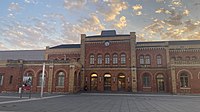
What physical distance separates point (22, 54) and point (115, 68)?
1445 inches

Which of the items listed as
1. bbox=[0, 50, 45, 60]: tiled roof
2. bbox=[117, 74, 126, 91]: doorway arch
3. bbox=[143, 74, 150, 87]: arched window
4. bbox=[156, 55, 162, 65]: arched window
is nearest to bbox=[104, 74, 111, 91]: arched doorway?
bbox=[117, 74, 126, 91]: doorway arch

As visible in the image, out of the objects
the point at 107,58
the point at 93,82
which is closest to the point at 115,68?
the point at 107,58

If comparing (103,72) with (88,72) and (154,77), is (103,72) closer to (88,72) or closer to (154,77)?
(88,72)

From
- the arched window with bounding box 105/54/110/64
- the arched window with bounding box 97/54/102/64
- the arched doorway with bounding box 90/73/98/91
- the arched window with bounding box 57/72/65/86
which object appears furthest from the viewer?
the arched window with bounding box 97/54/102/64

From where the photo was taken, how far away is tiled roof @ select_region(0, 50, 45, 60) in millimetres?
53903

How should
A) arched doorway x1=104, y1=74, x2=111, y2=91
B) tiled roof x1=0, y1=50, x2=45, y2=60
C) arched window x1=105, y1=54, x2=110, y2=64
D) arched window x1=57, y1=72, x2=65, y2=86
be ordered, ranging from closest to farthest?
arched window x1=57, y1=72, x2=65, y2=86 < arched doorway x1=104, y1=74, x2=111, y2=91 < arched window x1=105, y1=54, x2=110, y2=64 < tiled roof x1=0, y1=50, x2=45, y2=60

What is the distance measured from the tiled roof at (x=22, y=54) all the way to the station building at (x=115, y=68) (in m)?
19.1

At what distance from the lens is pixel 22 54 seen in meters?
55.5

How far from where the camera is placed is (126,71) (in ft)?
109

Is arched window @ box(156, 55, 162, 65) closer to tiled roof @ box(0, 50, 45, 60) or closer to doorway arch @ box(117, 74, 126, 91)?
doorway arch @ box(117, 74, 126, 91)

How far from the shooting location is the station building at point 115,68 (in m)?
28.4

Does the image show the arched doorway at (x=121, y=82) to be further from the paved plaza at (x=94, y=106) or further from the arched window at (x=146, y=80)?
the paved plaza at (x=94, y=106)

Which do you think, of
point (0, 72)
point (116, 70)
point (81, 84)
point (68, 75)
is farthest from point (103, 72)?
point (0, 72)

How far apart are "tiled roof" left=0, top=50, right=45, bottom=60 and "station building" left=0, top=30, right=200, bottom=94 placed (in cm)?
1913
